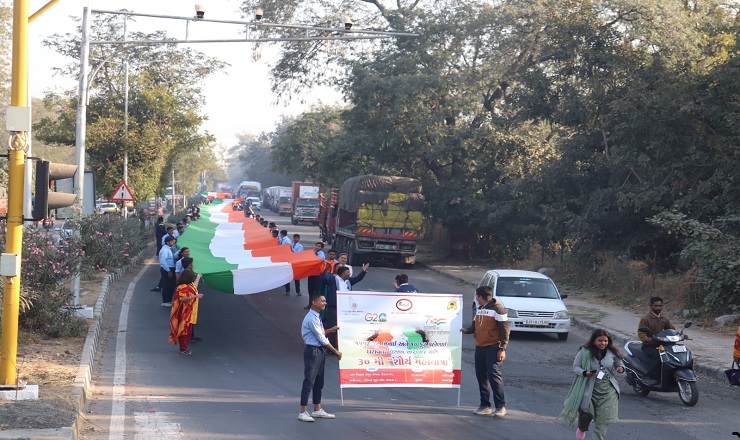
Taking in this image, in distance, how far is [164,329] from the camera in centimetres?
1667

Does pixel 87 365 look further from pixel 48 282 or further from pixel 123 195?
pixel 123 195

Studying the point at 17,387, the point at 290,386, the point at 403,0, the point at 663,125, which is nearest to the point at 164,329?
the point at 290,386

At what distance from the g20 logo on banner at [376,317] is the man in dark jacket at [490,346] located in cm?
122

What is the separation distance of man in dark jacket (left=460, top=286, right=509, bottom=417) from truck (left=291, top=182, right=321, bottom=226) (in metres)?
57.1

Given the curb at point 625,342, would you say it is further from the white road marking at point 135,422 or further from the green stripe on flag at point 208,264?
the white road marking at point 135,422

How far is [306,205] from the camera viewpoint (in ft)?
225

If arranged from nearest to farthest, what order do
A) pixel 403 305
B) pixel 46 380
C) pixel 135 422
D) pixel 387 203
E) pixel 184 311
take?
pixel 135 422, pixel 46 380, pixel 403 305, pixel 184 311, pixel 387 203

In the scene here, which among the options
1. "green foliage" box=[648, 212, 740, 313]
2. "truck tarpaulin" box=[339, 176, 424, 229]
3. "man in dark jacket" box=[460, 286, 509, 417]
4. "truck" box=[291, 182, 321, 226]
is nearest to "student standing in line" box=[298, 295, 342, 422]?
"man in dark jacket" box=[460, 286, 509, 417]

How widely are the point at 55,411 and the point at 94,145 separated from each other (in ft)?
95.1

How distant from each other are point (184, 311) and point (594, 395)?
24.8 feet

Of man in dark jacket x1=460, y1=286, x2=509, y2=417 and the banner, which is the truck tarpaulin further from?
man in dark jacket x1=460, y1=286, x2=509, y2=417

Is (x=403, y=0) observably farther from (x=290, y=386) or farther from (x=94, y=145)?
(x=290, y=386)

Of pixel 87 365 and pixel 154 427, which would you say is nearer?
pixel 154 427

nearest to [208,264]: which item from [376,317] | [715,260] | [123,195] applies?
[376,317]
